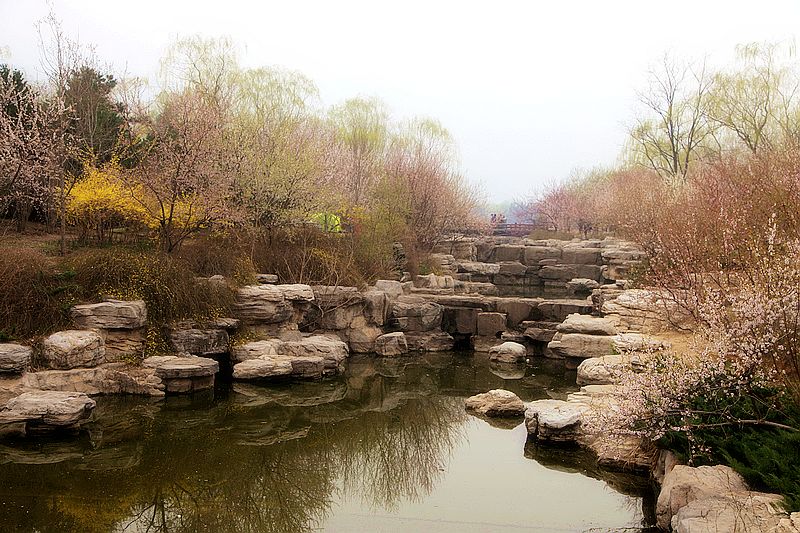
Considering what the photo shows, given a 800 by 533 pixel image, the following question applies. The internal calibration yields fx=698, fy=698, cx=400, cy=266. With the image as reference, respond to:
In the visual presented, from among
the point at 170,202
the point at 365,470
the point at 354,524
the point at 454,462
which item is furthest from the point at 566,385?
the point at 170,202

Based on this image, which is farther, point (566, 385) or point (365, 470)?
point (566, 385)

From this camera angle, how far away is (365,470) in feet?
28.7

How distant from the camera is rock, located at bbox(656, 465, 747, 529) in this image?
608cm

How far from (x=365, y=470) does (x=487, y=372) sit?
244 inches

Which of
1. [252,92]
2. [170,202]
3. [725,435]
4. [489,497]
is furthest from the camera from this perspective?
[252,92]

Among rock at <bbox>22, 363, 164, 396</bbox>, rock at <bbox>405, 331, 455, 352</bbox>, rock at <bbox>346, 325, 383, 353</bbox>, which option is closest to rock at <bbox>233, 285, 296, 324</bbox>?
rock at <bbox>346, 325, 383, 353</bbox>

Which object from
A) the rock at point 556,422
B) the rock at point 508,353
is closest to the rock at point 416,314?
the rock at point 508,353

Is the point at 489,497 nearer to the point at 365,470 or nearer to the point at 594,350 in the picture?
the point at 365,470

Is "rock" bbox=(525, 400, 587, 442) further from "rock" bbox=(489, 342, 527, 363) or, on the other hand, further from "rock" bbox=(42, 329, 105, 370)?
"rock" bbox=(42, 329, 105, 370)

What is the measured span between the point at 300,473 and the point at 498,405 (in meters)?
3.83

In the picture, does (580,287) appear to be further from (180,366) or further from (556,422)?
(180,366)

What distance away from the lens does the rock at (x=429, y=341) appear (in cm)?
1630

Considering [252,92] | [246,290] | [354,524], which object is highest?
[252,92]

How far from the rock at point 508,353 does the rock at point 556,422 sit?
5.56 m
